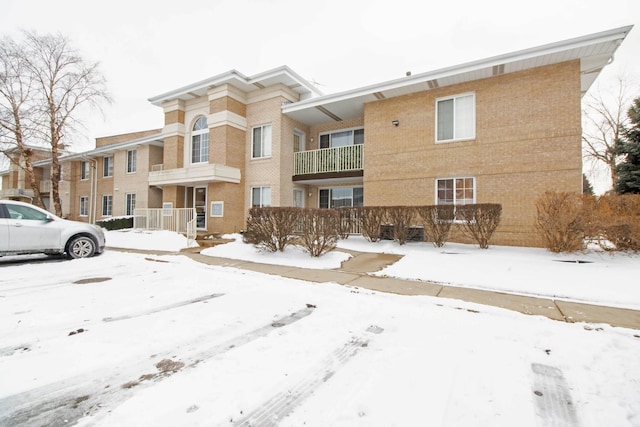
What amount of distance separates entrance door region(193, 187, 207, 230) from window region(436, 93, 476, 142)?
13239 millimetres

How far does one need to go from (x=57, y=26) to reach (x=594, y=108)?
38.3 metres

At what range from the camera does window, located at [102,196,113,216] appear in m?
22.6

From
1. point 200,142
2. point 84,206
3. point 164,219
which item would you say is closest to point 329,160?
point 200,142

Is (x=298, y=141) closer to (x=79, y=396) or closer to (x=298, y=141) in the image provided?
(x=298, y=141)

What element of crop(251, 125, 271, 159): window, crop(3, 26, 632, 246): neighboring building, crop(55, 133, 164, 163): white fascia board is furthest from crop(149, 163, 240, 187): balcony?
crop(55, 133, 164, 163): white fascia board

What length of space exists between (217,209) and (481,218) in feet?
41.6

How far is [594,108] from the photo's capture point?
23453mm

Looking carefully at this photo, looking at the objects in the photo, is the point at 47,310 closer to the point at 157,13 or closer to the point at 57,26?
the point at 157,13

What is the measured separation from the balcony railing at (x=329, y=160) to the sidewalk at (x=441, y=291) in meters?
7.18

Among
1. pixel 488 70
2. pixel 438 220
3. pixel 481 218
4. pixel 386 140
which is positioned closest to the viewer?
pixel 481 218

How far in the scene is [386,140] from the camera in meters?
13.3

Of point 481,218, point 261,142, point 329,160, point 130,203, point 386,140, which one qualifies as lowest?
point 481,218

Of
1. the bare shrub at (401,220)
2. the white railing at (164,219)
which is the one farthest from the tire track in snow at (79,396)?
the white railing at (164,219)

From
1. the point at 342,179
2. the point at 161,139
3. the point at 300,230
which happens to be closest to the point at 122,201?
the point at 161,139
